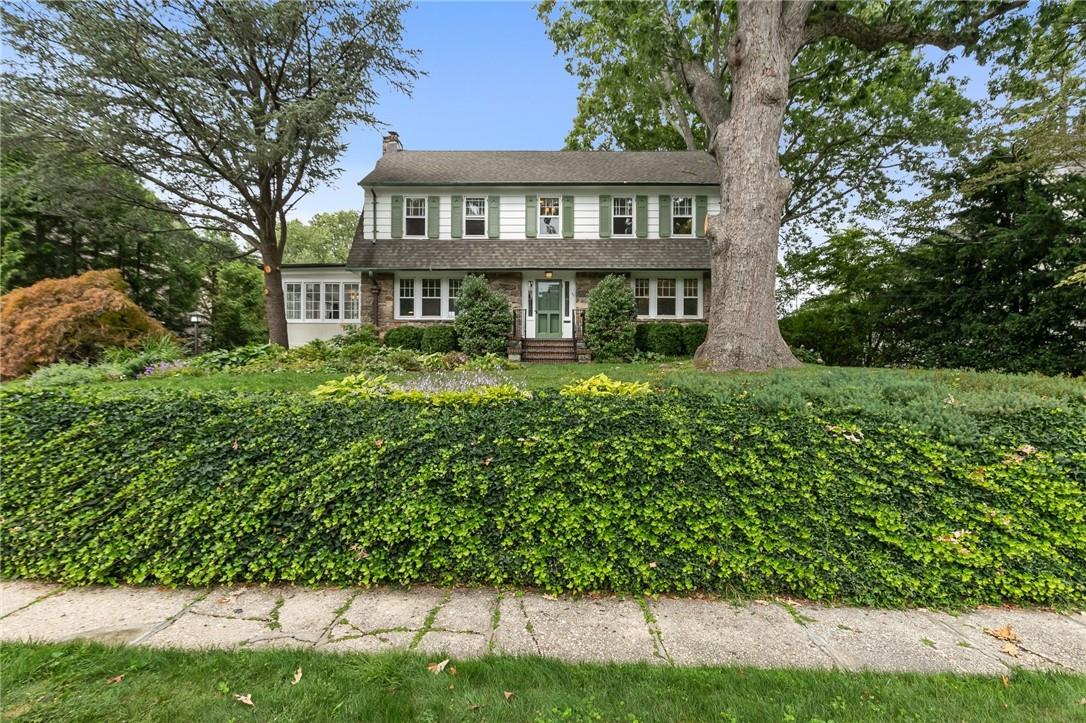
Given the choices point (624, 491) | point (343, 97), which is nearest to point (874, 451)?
point (624, 491)

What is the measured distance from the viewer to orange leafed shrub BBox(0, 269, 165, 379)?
7.67 m

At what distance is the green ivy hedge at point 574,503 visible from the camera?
9.06 feet

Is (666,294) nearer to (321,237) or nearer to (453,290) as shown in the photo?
(453,290)

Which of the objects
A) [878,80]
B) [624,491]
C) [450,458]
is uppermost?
[878,80]

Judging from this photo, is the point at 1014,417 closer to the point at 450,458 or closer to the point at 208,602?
the point at 450,458

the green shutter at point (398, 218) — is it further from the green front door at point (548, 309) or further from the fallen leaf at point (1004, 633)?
the fallen leaf at point (1004, 633)

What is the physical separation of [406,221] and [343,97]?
14.2 ft

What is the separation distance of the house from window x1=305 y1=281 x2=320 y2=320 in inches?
100.0

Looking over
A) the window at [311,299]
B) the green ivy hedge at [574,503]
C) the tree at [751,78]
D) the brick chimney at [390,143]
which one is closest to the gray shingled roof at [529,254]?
the window at [311,299]

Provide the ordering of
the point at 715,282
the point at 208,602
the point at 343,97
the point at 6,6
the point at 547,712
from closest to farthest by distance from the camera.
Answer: the point at 547,712, the point at 208,602, the point at 715,282, the point at 6,6, the point at 343,97

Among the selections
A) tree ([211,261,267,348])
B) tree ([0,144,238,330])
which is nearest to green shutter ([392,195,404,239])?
tree ([0,144,238,330])

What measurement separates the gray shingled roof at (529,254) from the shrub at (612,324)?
192 centimetres

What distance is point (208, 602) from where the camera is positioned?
2.73 m

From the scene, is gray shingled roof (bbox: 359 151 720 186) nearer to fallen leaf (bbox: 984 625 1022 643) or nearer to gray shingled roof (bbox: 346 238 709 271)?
gray shingled roof (bbox: 346 238 709 271)
